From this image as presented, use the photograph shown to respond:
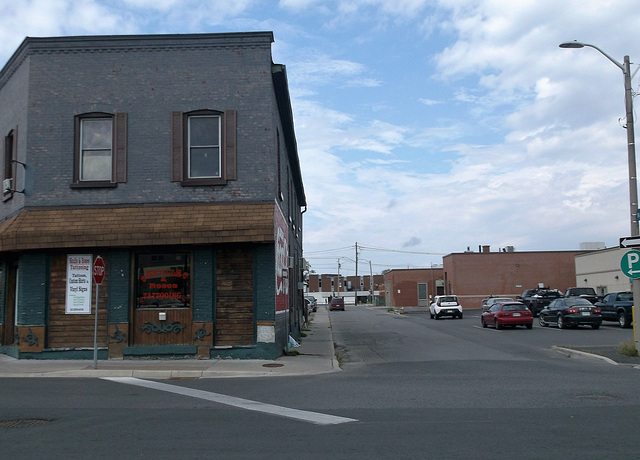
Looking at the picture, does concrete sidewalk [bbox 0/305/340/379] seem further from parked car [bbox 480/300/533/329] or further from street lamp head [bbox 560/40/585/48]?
parked car [bbox 480/300/533/329]

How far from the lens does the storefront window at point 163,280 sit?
1579 cm

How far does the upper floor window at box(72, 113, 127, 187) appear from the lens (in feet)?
53.1

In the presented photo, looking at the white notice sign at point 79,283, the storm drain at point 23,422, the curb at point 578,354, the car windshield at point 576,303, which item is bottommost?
the curb at point 578,354

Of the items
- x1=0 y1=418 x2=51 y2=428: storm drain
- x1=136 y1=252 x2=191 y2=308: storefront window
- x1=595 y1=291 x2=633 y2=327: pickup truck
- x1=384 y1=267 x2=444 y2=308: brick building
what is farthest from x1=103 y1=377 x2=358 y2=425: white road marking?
x1=384 y1=267 x2=444 y2=308: brick building

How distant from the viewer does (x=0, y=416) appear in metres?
8.66

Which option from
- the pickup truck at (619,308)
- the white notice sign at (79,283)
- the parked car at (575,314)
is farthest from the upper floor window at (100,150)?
the pickup truck at (619,308)

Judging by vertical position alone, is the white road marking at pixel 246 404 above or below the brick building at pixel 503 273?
below

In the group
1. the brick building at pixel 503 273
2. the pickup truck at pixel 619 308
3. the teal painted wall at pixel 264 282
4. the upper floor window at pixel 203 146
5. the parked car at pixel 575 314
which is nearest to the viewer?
the teal painted wall at pixel 264 282

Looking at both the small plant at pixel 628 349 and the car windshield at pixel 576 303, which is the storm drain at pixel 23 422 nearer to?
the small plant at pixel 628 349

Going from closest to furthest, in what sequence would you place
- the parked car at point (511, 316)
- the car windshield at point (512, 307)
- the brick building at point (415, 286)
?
the parked car at point (511, 316) < the car windshield at point (512, 307) < the brick building at point (415, 286)

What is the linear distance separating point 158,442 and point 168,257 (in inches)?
363

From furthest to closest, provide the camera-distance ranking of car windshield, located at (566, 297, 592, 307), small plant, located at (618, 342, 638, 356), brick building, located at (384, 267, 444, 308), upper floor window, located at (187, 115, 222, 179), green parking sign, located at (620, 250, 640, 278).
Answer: brick building, located at (384, 267, 444, 308) → car windshield, located at (566, 297, 592, 307) → upper floor window, located at (187, 115, 222, 179) → small plant, located at (618, 342, 638, 356) → green parking sign, located at (620, 250, 640, 278)

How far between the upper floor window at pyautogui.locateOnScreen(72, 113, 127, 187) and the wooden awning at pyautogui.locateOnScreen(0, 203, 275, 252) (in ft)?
3.09

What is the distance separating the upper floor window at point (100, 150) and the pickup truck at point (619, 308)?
78.3 ft
